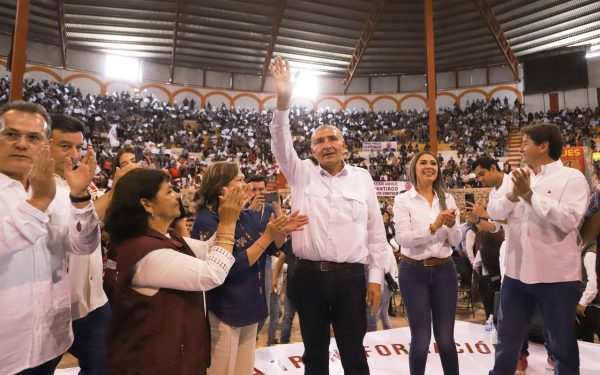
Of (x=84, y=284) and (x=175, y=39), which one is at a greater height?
(x=175, y=39)

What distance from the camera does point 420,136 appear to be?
2111 centimetres

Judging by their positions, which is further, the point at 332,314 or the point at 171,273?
the point at 332,314

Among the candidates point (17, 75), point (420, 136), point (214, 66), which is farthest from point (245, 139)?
point (17, 75)

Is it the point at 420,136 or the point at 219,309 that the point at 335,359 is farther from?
the point at 420,136

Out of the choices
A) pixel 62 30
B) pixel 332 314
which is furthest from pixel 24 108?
pixel 62 30

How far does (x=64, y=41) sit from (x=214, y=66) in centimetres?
737

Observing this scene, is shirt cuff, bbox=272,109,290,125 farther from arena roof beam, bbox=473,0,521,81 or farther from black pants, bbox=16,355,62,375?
arena roof beam, bbox=473,0,521,81

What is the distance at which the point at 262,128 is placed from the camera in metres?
20.7

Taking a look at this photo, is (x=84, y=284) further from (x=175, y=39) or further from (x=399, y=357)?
(x=175, y=39)

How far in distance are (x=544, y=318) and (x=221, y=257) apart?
185 cm

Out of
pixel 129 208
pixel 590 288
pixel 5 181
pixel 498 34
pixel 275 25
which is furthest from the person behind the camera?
pixel 498 34

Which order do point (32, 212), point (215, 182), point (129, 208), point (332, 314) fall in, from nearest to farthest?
point (32, 212)
point (129, 208)
point (215, 182)
point (332, 314)

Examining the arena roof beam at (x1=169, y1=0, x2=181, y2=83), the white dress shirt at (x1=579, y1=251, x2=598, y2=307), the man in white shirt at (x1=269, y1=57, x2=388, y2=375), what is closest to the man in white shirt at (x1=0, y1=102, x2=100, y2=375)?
the man in white shirt at (x1=269, y1=57, x2=388, y2=375)

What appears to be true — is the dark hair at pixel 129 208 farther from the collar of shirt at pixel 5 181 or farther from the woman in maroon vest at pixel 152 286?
the collar of shirt at pixel 5 181
